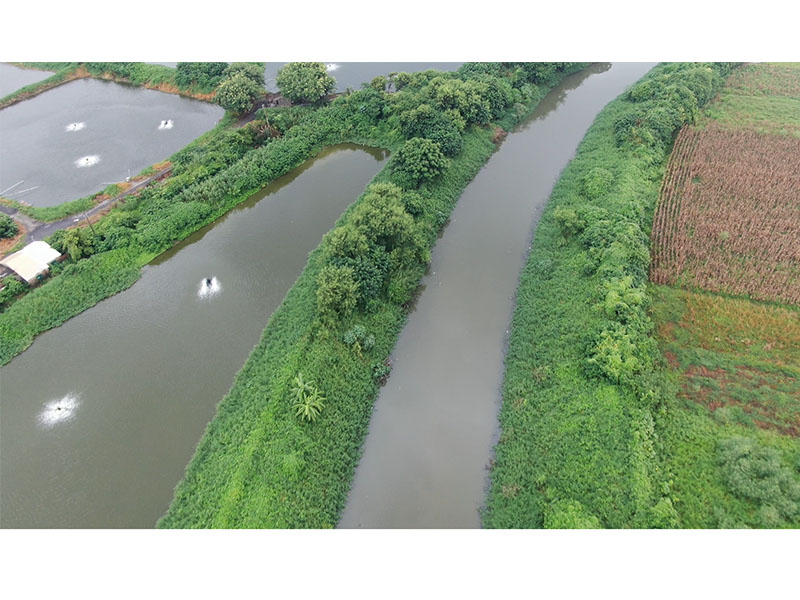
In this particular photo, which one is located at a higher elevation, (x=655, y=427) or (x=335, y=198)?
(x=335, y=198)

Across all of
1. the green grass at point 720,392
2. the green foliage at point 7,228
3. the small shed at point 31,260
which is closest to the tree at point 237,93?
the green foliage at point 7,228

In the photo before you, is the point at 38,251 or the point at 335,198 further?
the point at 335,198

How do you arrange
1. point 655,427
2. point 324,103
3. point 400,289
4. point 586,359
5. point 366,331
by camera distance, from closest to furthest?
point 655,427 → point 586,359 → point 366,331 → point 400,289 → point 324,103

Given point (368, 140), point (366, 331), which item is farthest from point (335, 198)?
point (366, 331)

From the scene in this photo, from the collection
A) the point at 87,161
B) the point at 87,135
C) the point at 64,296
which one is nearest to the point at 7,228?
the point at 64,296

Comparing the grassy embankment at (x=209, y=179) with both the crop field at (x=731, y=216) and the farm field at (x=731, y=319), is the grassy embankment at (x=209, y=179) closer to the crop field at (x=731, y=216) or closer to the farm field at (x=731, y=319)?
the crop field at (x=731, y=216)
